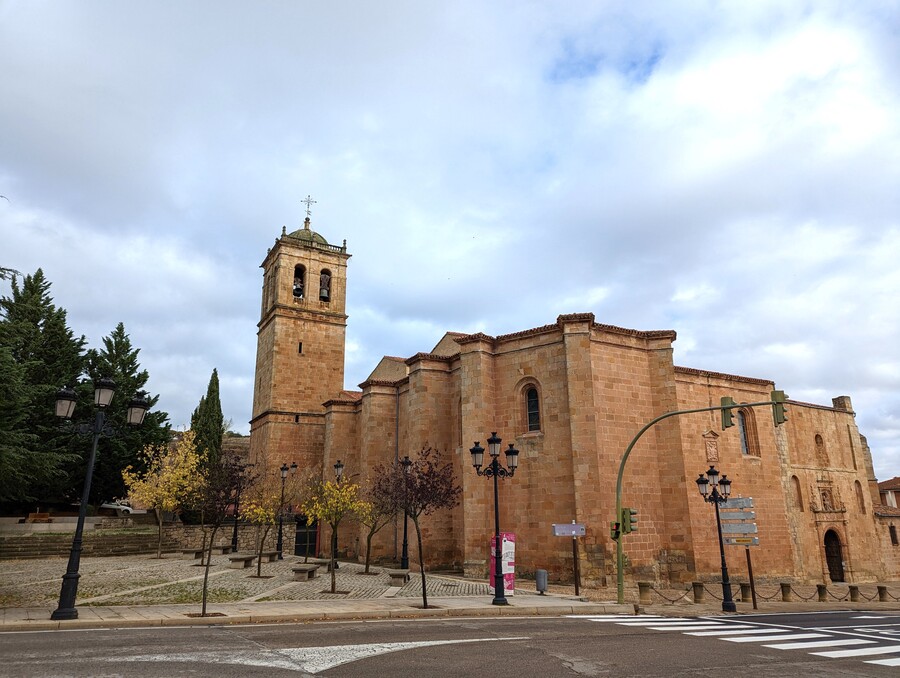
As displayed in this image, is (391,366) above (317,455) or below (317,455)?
above

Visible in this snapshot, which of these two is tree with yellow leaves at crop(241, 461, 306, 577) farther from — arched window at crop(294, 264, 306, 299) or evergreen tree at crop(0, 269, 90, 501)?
arched window at crop(294, 264, 306, 299)

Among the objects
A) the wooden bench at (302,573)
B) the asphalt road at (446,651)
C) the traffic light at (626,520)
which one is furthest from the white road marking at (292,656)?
the wooden bench at (302,573)

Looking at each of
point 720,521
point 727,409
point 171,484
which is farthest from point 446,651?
point 171,484

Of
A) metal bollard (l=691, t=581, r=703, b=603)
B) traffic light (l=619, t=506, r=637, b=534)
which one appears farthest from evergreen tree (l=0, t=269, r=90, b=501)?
metal bollard (l=691, t=581, r=703, b=603)

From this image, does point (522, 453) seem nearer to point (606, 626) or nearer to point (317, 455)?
point (606, 626)

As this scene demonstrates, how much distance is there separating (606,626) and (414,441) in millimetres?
15380

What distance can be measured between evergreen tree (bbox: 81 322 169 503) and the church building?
6.86 metres

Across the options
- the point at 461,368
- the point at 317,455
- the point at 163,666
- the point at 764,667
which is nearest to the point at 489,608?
the point at 764,667

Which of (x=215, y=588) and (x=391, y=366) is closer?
(x=215, y=588)

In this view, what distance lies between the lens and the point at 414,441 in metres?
27.2

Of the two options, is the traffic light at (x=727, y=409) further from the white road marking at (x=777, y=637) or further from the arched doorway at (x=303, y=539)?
the arched doorway at (x=303, y=539)

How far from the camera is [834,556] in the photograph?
33.5 m

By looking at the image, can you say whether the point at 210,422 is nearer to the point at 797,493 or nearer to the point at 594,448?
the point at 594,448

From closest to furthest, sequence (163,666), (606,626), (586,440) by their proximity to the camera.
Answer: (163,666) < (606,626) < (586,440)
